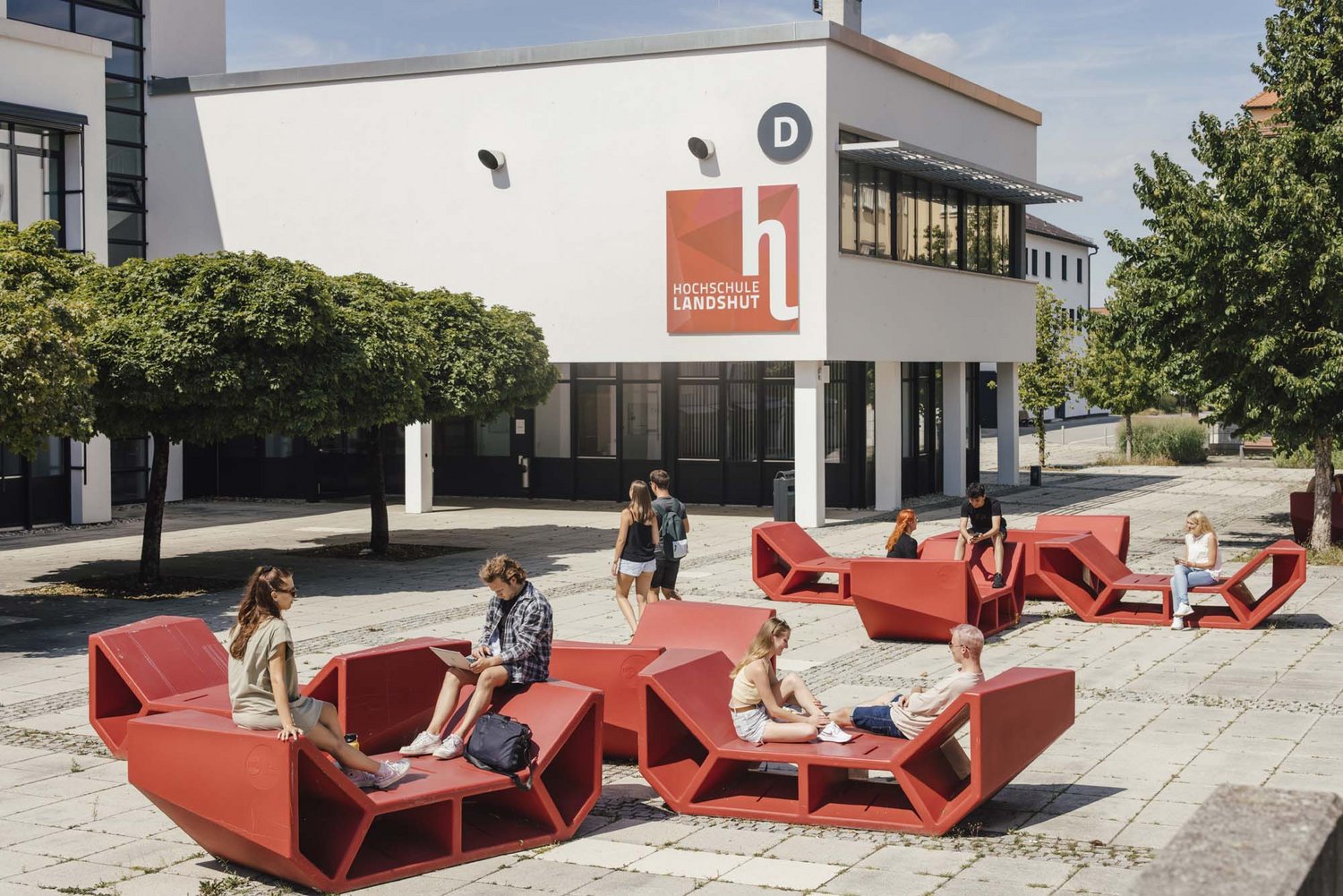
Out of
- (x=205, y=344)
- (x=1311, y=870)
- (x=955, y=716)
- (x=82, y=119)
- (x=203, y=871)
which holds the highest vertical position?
(x=82, y=119)

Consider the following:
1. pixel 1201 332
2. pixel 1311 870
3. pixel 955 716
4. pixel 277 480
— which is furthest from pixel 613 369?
pixel 1311 870

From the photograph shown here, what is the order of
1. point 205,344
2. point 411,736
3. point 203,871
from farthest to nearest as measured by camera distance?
1. point 205,344
2. point 411,736
3. point 203,871

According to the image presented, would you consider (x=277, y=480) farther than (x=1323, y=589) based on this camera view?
Yes

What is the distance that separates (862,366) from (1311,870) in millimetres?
26762

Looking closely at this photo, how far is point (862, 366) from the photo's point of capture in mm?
29641

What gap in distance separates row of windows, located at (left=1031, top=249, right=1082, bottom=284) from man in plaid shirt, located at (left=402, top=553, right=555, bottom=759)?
211ft

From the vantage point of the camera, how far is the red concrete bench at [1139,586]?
49.2 ft

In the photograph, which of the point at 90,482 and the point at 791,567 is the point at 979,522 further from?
the point at 90,482

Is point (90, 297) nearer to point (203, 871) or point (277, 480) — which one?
point (203, 871)

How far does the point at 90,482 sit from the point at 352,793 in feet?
70.9

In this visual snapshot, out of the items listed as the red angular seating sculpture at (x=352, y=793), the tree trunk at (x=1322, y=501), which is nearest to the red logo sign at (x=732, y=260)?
the tree trunk at (x=1322, y=501)

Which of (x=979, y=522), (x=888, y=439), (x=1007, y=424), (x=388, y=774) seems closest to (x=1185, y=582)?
(x=979, y=522)

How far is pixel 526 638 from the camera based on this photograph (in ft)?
29.2

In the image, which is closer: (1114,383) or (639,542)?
(639,542)
